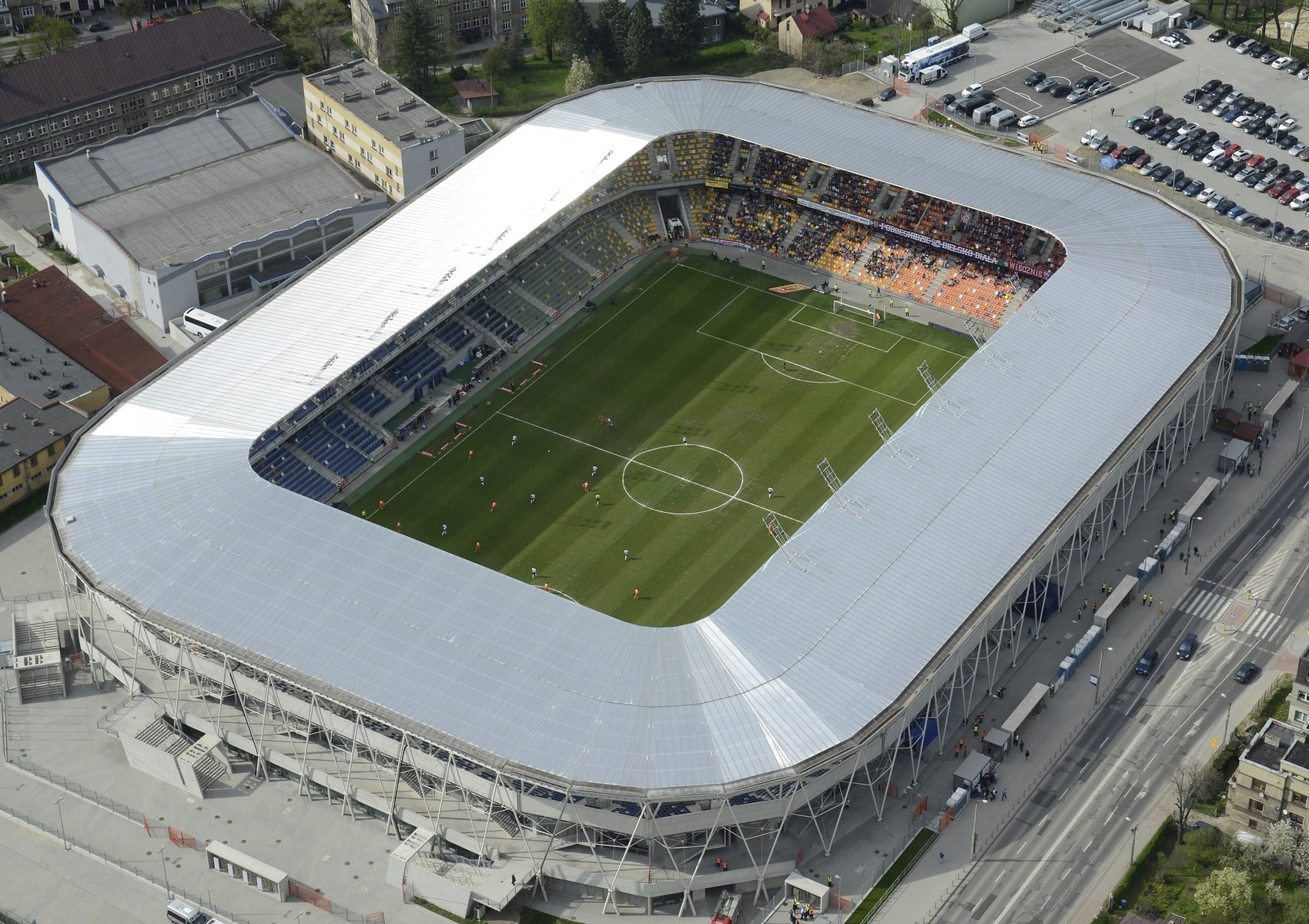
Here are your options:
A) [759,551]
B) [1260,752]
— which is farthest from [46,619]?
[1260,752]

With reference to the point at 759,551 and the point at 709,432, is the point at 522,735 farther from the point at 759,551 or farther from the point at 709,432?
the point at 709,432

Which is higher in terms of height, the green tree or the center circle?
the center circle

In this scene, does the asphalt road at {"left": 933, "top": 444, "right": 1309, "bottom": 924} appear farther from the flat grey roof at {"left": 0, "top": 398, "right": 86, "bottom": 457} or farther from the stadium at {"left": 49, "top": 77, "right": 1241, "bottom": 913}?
the flat grey roof at {"left": 0, "top": 398, "right": 86, "bottom": 457}

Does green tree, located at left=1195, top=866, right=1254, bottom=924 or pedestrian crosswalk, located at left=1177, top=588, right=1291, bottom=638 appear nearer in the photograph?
green tree, located at left=1195, top=866, right=1254, bottom=924

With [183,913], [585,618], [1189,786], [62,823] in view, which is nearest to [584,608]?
[585,618]

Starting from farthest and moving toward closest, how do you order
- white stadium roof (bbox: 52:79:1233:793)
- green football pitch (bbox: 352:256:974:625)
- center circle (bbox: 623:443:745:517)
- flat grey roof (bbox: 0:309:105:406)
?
flat grey roof (bbox: 0:309:105:406), center circle (bbox: 623:443:745:517), green football pitch (bbox: 352:256:974:625), white stadium roof (bbox: 52:79:1233:793)

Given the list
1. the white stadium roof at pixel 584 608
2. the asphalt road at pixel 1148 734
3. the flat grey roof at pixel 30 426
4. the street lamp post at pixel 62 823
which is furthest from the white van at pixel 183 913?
the flat grey roof at pixel 30 426

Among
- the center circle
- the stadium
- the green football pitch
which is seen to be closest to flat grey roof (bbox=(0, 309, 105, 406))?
the stadium

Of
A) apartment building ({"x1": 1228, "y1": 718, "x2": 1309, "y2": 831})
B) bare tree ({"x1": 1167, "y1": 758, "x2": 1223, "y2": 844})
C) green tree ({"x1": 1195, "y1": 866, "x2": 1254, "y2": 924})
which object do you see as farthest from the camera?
bare tree ({"x1": 1167, "y1": 758, "x2": 1223, "y2": 844})
